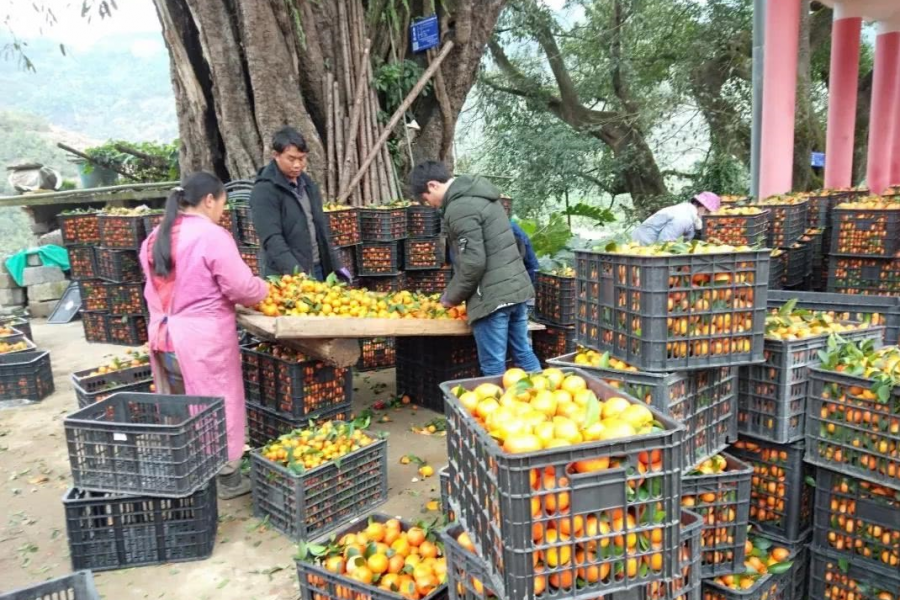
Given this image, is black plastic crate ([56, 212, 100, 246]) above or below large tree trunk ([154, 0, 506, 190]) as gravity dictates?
below

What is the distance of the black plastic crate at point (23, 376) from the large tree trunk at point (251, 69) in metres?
3.20

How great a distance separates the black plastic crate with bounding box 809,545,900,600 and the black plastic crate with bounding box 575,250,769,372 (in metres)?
0.96

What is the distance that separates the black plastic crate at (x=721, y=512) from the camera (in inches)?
114

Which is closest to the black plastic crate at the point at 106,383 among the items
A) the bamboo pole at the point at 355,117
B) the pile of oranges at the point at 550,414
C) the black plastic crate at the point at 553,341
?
the black plastic crate at the point at 553,341

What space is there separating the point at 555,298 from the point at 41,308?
28.5 ft

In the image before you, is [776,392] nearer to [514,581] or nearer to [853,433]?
[853,433]

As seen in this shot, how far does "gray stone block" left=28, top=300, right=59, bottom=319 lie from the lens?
10.5 m

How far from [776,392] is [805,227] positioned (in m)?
4.87

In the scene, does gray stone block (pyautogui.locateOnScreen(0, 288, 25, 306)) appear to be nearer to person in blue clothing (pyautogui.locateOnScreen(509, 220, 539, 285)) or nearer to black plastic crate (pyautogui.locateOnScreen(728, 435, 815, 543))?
person in blue clothing (pyautogui.locateOnScreen(509, 220, 539, 285))

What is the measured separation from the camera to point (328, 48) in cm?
850

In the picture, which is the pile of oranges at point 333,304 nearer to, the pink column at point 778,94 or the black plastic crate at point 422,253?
the black plastic crate at point 422,253

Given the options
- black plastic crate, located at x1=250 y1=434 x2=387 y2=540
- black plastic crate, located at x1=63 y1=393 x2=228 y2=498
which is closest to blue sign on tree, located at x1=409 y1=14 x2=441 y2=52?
black plastic crate, located at x1=250 y1=434 x2=387 y2=540

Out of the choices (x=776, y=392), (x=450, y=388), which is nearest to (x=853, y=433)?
(x=776, y=392)

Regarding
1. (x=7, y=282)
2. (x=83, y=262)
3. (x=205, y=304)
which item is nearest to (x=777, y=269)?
(x=205, y=304)
